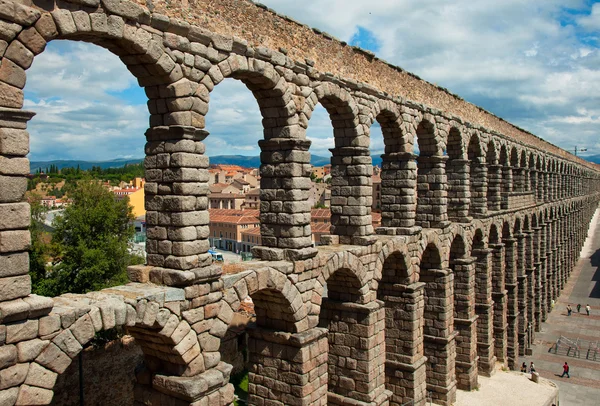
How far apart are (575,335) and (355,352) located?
88.2 ft

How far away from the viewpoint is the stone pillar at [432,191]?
63.0 feet

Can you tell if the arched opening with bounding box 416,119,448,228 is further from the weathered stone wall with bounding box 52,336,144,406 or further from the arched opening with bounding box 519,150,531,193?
the arched opening with bounding box 519,150,531,193

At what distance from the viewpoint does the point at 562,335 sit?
35562 millimetres

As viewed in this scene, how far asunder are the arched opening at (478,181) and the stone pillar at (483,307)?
1.89 m

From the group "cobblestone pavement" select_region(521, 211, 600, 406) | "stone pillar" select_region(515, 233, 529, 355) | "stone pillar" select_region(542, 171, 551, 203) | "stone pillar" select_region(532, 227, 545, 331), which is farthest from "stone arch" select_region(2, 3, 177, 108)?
"stone pillar" select_region(542, 171, 551, 203)

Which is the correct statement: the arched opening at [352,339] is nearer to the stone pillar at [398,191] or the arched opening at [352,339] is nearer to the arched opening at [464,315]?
the stone pillar at [398,191]

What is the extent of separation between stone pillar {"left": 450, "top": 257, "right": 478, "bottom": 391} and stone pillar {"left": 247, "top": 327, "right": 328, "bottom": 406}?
10912 millimetres

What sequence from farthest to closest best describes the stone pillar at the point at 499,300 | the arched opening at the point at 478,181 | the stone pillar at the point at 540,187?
1. the stone pillar at the point at 540,187
2. the stone pillar at the point at 499,300
3. the arched opening at the point at 478,181

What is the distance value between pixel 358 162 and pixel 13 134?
9.00 metres

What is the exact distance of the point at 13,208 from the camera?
716 centimetres

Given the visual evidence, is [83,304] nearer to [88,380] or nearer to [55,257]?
[88,380]

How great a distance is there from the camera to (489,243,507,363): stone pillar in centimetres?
2670

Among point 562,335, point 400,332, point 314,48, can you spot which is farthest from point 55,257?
point 562,335

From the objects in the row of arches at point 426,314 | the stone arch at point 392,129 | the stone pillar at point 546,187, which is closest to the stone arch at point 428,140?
the stone arch at point 392,129
